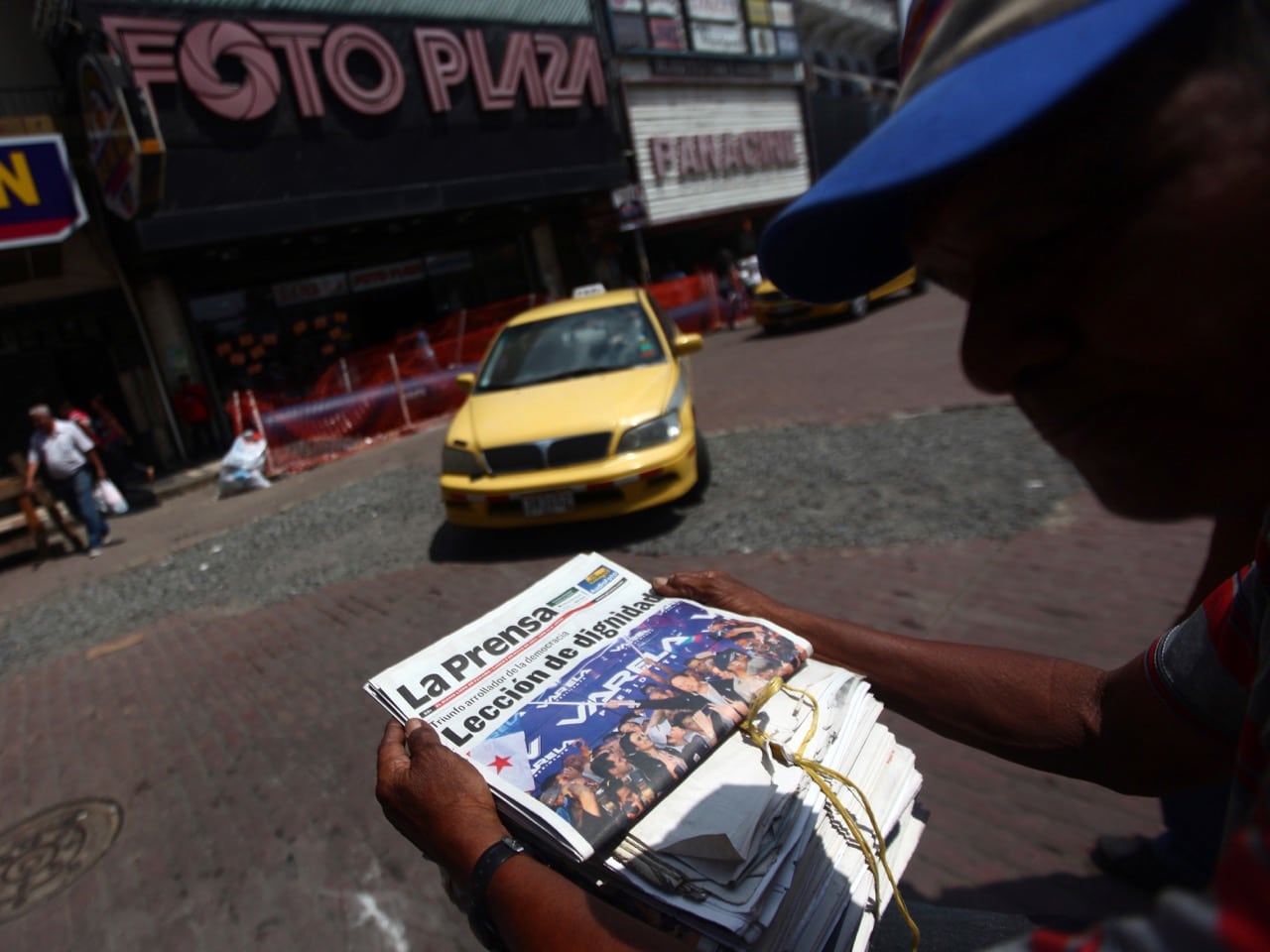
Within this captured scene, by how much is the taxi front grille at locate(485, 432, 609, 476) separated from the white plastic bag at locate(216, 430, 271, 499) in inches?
248

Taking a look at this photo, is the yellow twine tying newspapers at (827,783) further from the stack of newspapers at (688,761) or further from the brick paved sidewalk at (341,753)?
the brick paved sidewalk at (341,753)

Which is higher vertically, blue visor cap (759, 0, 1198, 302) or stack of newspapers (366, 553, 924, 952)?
blue visor cap (759, 0, 1198, 302)

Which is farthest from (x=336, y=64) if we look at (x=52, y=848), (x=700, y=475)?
(x=52, y=848)

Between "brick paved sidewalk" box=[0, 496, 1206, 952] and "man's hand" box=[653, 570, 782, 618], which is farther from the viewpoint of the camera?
"brick paved sidewalk" box=[0, 496, 1206, 952]

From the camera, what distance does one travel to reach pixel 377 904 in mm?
2543

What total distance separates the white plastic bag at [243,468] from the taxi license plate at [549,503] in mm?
6411

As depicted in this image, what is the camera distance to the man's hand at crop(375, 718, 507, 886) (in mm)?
1142

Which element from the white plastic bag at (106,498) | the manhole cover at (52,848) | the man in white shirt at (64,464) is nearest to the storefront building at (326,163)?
the white plastic bag at (106,498)

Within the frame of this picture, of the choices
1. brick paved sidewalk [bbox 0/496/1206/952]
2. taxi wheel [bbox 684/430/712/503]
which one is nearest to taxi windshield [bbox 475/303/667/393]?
taxi wheel [bbox 684/430/712/503]

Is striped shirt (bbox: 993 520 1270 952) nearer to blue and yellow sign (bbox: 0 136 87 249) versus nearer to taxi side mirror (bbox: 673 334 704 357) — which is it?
taxi side mirror (bbox: 673 334 704 357)

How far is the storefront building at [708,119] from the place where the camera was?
20.2 meters

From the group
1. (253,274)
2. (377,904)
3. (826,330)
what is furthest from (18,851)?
(826,330)

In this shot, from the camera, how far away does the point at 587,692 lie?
1.36 metres

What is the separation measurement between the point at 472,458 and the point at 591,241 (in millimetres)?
15528
